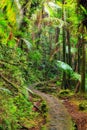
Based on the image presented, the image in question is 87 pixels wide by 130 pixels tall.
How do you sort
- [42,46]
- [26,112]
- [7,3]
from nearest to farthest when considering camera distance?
1. [7,3]
2. [26,112]
3. [42,46]

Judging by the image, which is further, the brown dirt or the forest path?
the brown dirt

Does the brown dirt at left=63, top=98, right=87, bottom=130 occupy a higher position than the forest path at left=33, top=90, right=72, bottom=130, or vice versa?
the forest path at left=33, top=90, right=72, bottom=130

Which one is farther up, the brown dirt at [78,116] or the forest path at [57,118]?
the forest path at [57,118]

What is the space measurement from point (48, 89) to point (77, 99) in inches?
192

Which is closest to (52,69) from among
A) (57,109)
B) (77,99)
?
(77,99)

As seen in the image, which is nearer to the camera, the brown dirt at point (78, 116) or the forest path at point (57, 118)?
the forest path at point (57, 118)

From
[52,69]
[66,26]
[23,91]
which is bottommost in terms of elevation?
[52,69]

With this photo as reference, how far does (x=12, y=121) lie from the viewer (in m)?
9.20

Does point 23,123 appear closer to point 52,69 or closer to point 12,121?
point 12,121

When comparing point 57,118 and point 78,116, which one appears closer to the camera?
point 57,118

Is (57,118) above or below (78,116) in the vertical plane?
above

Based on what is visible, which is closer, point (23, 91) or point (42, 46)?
point (23, 91)

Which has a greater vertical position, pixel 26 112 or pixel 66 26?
pixel 66 26

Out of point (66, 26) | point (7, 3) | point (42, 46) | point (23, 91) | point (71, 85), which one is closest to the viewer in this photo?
point (7, 3)
